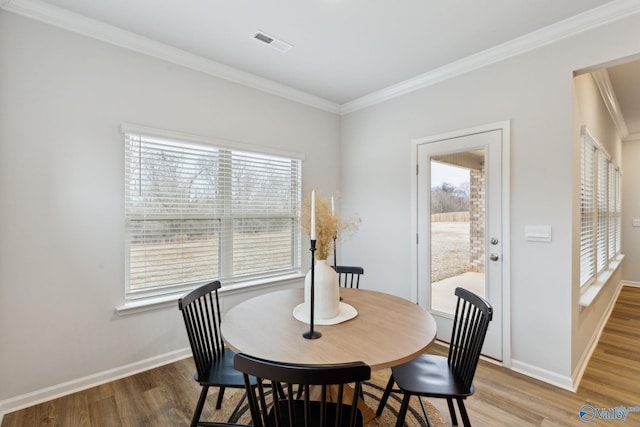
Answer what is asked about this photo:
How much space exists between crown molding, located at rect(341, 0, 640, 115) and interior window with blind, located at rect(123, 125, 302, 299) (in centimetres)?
142

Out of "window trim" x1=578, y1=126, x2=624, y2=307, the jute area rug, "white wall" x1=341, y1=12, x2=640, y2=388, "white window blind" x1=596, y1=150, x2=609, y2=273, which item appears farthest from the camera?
"white window blind" x1=596, y1=150, x2=609, y2=273

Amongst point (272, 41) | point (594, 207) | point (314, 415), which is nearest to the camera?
point (314, 415)

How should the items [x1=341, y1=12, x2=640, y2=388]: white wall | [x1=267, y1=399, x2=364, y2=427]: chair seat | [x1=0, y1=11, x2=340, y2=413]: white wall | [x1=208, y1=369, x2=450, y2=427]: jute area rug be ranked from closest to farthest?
[x1=267, y1=399, x2=364, y2=427]: chair seat < [x1=208, y1=369, x2=450, y2=427]: jute area rug < [x1=0, y1=11, x2=340, y2=413]: white wall < [x1=341, y1=12, x2=640, y2=388]: white wall

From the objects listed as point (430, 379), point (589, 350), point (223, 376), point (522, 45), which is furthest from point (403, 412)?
point (522, 45)

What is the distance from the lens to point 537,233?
243 cm

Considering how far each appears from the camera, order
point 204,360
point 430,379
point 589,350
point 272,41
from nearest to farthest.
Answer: point 430,379
point 204,360
point 272,41
point 589,350

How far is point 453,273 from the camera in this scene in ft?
9.77

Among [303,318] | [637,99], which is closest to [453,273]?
[303,318]

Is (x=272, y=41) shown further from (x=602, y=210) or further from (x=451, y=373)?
(x=602, y=210)

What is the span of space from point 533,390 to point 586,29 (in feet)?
8.62

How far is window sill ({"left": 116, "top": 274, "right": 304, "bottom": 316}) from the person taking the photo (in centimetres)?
246

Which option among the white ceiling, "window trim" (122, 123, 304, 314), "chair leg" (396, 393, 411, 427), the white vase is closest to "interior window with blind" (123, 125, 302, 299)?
"window trim" (122, 123, 304, 314)

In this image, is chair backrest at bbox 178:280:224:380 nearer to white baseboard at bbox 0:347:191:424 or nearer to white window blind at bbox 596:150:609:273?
white baseboard at bbox 0:347:191:424

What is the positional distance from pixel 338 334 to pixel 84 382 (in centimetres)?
209
